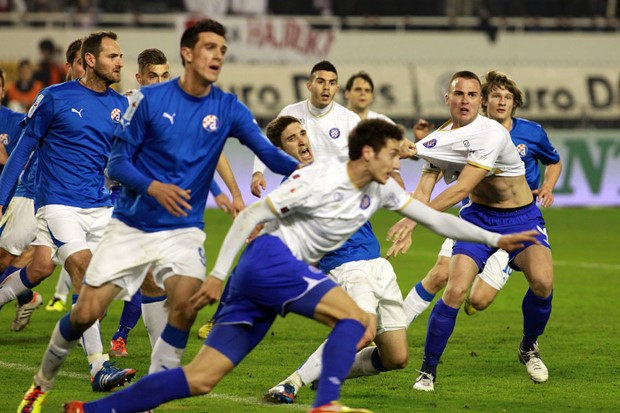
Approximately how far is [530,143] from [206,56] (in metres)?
3.81

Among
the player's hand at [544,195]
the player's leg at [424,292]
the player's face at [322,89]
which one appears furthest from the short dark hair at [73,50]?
the player's hand at [544,195]

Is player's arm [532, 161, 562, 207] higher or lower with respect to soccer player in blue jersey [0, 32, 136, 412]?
lower

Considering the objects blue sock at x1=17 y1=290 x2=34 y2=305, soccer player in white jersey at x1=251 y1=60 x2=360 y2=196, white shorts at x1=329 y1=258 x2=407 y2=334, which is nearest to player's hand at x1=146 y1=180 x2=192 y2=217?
white shorts at x1=329 y1=258 x2=407 y2=334

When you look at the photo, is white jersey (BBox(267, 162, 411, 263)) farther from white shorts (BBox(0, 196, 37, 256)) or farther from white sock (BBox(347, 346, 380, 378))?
white shorts (BBox(0, 196, 37, 256))

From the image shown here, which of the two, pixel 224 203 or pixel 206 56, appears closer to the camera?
pixel 206 56

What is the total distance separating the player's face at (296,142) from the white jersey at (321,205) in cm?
166

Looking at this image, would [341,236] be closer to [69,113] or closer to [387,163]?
[387,163]

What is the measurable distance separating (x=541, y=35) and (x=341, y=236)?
2146 centimetres

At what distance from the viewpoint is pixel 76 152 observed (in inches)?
327

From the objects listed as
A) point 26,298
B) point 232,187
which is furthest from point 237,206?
point 26,298

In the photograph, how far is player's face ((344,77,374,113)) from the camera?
12.0 metres

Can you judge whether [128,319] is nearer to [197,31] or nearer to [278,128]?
[278,128]

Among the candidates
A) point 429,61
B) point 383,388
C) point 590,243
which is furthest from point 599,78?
point 383,388

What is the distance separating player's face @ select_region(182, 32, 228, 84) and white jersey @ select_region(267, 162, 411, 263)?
816 millimetres
